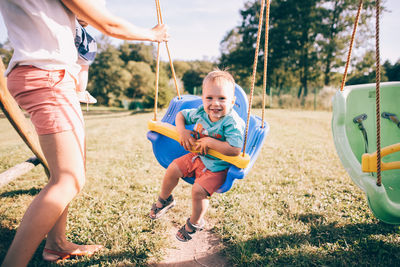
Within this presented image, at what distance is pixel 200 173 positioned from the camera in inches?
75.0

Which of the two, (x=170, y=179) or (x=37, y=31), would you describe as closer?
(x=37, y=31)

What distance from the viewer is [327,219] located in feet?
7.73

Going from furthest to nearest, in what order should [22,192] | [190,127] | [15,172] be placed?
1. [22,192]
2. [190,127]
3. [15,172]

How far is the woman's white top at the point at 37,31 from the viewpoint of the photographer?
1094 mm

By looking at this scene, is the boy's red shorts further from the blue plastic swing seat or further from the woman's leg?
the woman's leg

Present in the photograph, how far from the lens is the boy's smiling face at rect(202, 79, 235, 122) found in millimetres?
1781

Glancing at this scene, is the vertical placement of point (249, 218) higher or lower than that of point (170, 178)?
lower

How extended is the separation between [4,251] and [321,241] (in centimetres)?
266

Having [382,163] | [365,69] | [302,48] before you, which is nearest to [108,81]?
[302,48]

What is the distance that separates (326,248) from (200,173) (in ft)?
4.13

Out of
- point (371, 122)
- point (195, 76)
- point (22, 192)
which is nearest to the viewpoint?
point (371, 122)

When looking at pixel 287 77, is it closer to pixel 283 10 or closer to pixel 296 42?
pixel 296 42

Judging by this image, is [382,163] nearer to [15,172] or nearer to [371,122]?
[371,122]

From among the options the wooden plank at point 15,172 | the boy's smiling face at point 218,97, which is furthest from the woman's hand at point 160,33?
the wooden plank at point 15,172
